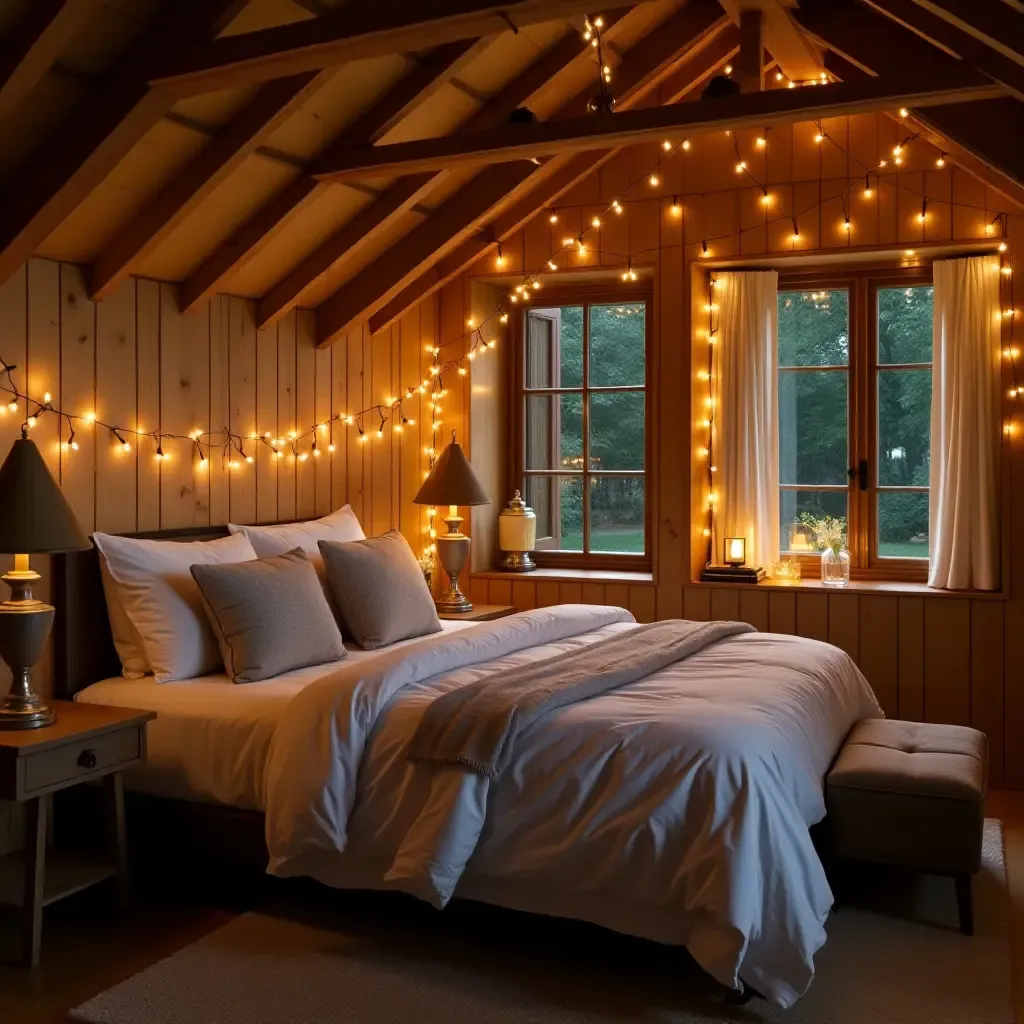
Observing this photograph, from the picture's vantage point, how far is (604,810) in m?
2.85

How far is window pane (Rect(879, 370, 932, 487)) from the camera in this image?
5.20m

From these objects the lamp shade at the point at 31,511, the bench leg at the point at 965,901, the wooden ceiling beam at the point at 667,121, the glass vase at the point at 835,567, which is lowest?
the bench leg at the point at 965,901

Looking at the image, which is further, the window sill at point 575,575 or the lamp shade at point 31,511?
the window sill at point 575,575

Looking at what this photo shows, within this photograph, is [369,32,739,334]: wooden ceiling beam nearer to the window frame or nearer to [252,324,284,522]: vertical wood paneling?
the window frame

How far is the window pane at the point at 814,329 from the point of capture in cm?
533

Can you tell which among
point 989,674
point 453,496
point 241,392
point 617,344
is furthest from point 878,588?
point 241,392

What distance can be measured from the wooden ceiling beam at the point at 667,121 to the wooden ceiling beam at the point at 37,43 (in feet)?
4.06

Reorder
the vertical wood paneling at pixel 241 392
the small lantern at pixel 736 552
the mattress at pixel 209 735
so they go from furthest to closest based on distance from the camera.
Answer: the small lantern at pixel 736 552, the vertical wood paneling at pixel 241 392, the mattress at pixel 209 735

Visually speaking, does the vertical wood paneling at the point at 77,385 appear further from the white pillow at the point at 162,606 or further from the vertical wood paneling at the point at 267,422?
the vertical wood paneling at the point at 267,422

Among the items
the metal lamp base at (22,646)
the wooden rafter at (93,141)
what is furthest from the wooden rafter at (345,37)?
the metal lamp base at (22,646)

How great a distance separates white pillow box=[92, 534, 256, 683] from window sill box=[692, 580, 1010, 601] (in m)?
2.36

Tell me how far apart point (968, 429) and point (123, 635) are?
345 centimetres

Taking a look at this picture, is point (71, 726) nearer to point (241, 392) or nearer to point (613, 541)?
point (241, 392)

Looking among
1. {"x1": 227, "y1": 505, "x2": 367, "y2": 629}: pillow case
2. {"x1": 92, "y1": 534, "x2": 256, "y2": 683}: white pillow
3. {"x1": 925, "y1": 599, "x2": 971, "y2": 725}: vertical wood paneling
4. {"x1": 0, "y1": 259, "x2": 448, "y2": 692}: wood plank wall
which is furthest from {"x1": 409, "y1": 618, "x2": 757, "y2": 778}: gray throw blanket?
{"x1": 925, "y1": 599, "x2": 971, "y2": 725}: vertical wood paneling
